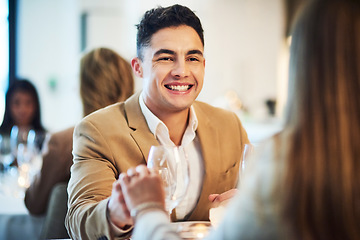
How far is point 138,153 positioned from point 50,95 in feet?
14.8

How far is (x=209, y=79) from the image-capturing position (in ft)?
21.1

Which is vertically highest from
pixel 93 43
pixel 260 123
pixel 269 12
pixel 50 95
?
pixel 269 12

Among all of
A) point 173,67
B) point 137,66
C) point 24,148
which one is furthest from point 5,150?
point 173,67

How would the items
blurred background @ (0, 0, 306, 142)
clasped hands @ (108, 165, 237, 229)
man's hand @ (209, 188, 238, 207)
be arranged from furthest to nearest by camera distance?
blurred background @ (0, 0, 306, 142) < man's hand @ (209, 188, 238, 207) < clasped hands @ (108, 165, 237, 229)

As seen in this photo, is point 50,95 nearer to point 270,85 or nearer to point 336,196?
point 270,85

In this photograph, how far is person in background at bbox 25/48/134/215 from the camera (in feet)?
6.88

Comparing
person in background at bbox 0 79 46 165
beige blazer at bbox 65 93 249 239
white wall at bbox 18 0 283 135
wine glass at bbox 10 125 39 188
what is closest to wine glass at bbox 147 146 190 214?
beige blazer at bbox 65 93 249 239

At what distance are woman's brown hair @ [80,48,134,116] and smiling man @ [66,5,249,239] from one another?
41cm

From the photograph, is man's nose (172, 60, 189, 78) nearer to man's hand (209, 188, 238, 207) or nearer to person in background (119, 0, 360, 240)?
man's hand (209, 188, 238, 207)

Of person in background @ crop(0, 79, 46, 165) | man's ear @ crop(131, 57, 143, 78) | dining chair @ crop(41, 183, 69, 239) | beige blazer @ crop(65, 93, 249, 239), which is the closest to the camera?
beige blazer @ crop(65, 93, 249, 239)

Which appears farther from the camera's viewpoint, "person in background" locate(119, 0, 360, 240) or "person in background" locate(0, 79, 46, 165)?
"person in background" locate(0, 79, 46, 165)

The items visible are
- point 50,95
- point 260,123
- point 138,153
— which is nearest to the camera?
point 138,153

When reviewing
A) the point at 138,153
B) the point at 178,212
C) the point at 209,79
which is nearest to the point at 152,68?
the point at 138,153

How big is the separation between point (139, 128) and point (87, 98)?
60 centimetres
